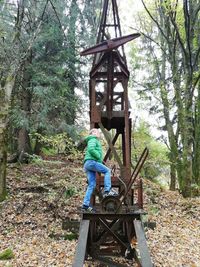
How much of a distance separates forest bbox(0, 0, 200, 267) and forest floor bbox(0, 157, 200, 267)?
33mm

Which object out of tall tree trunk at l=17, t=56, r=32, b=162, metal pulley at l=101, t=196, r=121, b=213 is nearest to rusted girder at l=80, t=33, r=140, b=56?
metal pulley at l=101, t=196, r=121, b=213

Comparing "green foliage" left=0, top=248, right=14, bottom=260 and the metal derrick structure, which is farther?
"green foliage" left=0, top=248, right=14, bottom=260

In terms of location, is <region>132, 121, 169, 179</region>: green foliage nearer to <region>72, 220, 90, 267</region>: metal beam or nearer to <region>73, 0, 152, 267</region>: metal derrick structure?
<region>73, 0, 152, 267</region>: metal derrick structure

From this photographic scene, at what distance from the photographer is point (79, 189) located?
12438mm

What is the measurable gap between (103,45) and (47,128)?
805cm

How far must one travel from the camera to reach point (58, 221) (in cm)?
991

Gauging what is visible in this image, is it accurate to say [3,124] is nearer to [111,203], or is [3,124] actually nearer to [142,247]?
[111,203]

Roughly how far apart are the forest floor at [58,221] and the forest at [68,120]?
0.03 m

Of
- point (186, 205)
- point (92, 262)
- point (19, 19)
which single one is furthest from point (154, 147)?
point (92, 262)

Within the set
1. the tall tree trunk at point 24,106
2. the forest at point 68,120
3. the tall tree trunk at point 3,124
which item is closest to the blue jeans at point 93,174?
the forest at point 68,120

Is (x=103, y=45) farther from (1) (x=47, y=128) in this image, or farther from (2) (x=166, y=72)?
(2) (x=166, y=72)

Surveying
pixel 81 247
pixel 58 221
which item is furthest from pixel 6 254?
pixel 81 247

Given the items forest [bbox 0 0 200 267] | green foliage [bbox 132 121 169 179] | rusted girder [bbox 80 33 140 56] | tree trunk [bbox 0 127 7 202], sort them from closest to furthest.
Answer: rusted girder [bbox 80 33 140 56] → forest [bbox 0 0 200 267] → tree trunk [bbox 0 127 7 202] → green foliage [bbox 132 121 169 179]

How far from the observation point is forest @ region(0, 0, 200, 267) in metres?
8.98
